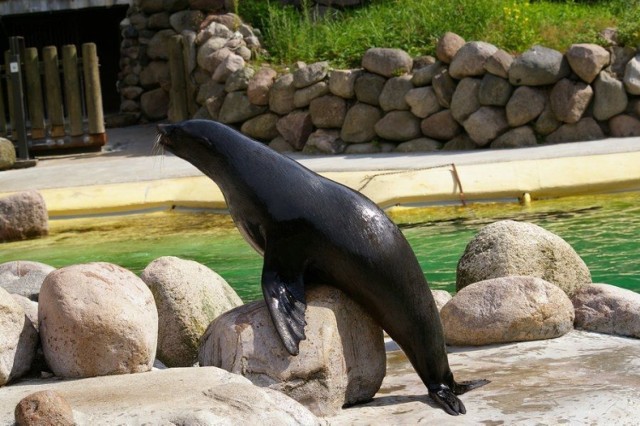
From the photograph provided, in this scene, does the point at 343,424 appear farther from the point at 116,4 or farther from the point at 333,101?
the point at 116,4

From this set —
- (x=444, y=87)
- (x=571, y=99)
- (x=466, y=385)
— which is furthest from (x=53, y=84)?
(x=466, y=385)

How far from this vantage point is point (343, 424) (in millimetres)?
4719

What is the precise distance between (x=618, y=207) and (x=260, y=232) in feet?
21.0

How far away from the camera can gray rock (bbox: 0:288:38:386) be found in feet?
15.5

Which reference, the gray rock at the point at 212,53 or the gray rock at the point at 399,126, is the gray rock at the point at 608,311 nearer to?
the gray rock at the point at 399,126

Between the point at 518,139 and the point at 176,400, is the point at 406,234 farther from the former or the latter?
the point at 176,400

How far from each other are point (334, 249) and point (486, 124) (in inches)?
370

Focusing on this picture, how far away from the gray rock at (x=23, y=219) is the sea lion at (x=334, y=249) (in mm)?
6554

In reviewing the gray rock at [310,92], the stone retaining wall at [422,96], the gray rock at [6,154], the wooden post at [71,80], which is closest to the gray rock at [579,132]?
the stone retaining wall at [422,96]

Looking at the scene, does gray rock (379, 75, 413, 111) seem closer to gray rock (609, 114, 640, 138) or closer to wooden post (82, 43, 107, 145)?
gray rock (609, 114, 640, 138)

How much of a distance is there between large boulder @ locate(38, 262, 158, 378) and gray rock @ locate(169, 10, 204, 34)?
1333cm

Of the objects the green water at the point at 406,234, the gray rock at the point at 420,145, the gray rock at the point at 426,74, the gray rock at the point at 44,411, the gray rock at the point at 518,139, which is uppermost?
the gray rock at the point at 426,74

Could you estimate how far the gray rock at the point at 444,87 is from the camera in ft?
47.7

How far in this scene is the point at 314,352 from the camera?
4891mm
